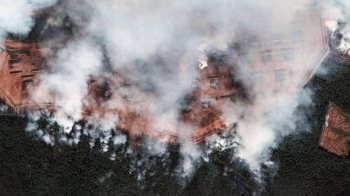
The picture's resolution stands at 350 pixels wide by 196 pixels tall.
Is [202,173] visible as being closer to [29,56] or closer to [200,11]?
[200,11]

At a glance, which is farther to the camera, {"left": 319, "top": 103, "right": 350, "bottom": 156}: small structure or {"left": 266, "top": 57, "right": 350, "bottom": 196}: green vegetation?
{"left": 319, "top": 103, "right": 350, "bottom": 156}: small structure

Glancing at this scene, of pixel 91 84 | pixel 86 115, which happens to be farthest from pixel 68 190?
pixel 91 84

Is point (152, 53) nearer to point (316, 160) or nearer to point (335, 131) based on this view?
point (316, 160)

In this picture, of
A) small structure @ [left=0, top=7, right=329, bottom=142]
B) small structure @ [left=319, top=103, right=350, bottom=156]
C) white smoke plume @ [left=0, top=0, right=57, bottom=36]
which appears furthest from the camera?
small structure @ [left=0, top=7, right=329, bottom=142]

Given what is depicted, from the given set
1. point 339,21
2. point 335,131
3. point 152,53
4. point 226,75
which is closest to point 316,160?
point 335,131

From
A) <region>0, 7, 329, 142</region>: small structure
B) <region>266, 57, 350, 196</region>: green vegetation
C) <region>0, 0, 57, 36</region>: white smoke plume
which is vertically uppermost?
<region>0, 0, 57, 36</region>: white smoke plume

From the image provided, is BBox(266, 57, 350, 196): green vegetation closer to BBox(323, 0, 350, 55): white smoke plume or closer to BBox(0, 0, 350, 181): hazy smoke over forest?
BBox(0, 0, 350, 181): hazy smoke over forest

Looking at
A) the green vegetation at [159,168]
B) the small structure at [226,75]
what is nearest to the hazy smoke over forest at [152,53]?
the small structure at [226,75]

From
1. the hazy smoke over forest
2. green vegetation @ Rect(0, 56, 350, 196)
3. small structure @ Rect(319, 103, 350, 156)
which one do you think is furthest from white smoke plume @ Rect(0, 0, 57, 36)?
small structure @ Rect(319, 103, 350, 156)

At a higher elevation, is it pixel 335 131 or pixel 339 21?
pixel 339 21
